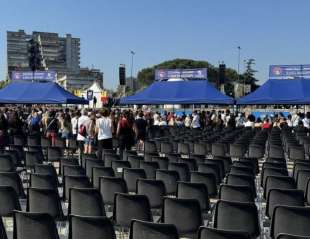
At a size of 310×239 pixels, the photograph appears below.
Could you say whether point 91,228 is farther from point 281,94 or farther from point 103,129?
point 281,94

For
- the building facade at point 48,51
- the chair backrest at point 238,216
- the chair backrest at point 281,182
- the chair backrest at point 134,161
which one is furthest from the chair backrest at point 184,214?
the building facade at point 48,51

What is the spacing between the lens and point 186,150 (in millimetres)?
13984

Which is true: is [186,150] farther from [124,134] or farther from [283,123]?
[283,123]

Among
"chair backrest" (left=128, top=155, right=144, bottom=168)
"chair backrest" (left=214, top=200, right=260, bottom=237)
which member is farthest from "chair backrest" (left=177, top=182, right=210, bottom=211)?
"chair backrest" (left=128, top=155, right=144, bottom=168)

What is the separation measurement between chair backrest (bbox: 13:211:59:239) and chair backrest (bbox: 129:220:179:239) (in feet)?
2.44

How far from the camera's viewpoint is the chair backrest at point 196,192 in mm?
6531

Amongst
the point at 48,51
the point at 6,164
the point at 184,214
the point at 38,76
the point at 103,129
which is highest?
the point at 48,51

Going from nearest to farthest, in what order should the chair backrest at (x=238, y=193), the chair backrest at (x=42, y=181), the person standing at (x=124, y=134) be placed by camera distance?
the chair backrest at (x=238, y=193)
the chair backrest at (x=42, y=181)
the person standing at (x=124, y=134)

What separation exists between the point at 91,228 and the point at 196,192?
2249 mm

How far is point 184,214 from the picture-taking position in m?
5.50

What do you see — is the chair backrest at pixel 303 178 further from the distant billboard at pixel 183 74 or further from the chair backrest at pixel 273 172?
the distant billboard at pixel 183 74

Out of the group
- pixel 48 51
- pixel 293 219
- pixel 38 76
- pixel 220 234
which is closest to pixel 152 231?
pixel 220 234

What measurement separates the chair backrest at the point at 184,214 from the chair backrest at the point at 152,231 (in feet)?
3.79

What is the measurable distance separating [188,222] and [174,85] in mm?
19175
